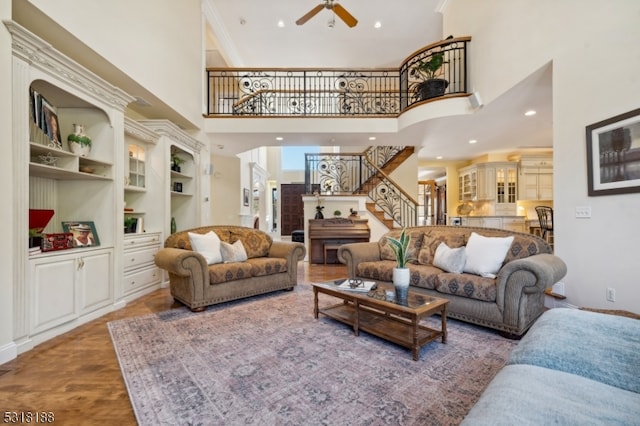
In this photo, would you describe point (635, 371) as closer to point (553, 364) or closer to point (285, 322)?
point (553, 364)

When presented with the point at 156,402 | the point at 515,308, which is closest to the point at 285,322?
the point at 156,402

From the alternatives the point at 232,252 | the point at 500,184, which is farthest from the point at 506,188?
the point at 232,252

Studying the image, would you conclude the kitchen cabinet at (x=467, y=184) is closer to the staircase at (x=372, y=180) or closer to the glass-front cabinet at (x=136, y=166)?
the staircase at (x=372, y=180)

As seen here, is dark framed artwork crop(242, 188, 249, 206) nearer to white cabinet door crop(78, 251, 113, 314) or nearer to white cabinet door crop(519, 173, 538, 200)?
white cabinet door crop(78, 251, 113, 314)

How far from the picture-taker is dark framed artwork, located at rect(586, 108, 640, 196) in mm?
2342

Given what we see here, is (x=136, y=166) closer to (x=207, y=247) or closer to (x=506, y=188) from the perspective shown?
(x=207, y=247)

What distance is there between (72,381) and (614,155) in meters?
4.47

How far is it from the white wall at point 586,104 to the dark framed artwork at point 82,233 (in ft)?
16.2

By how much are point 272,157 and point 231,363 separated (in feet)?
35.5

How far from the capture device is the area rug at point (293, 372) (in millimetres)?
1503

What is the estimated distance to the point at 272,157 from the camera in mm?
12188

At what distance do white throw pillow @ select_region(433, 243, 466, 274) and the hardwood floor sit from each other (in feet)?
9.18

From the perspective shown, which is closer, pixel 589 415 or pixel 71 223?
pixel 589 415

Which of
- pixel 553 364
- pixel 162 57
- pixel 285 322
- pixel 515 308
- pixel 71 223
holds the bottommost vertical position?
pixel 285 322
